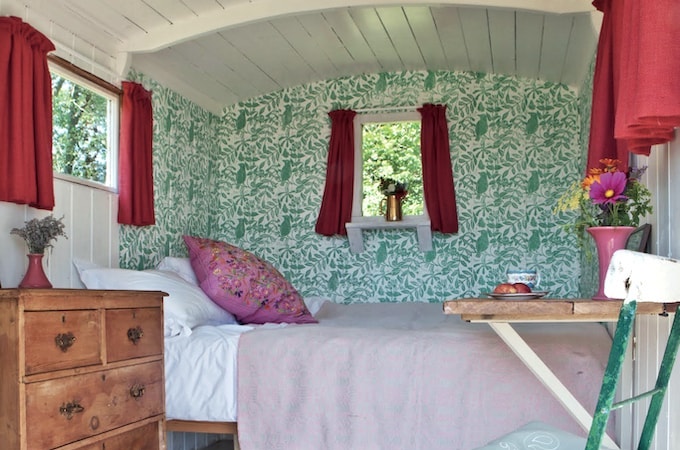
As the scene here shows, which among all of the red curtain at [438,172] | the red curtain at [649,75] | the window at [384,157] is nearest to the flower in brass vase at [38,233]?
the red curtain at [649,75]

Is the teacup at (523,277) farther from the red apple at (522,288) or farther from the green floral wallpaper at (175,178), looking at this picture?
the green floral wallpaper at (175,178)

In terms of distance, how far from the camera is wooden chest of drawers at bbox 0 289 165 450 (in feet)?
6.23

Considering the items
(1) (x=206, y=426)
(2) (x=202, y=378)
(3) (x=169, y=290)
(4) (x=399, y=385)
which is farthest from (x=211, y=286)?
(4) (x=399, y=385)

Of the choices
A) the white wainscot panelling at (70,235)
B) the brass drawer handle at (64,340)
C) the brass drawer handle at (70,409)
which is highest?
the white wainscot panelling at (70,235)

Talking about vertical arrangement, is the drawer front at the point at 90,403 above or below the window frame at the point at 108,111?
below

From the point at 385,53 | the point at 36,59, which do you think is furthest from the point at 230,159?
the point at 36,59

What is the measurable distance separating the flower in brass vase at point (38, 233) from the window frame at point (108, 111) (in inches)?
18.6

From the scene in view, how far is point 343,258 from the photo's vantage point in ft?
15.6

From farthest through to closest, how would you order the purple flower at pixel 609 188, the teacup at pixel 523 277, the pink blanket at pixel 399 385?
the pink blanket at pixel 399 385
the teacup at pixel 523 277
the purple flower at pixel 609 188

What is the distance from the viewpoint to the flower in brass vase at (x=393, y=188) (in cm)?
453

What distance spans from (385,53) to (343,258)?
1363mm

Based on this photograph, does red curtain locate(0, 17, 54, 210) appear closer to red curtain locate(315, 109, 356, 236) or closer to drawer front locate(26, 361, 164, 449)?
drawer front locate(26, 361, 164, 449)

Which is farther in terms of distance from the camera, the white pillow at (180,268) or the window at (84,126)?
the white pillow at (180,268)

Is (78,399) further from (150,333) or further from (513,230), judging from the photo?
(513,230)
